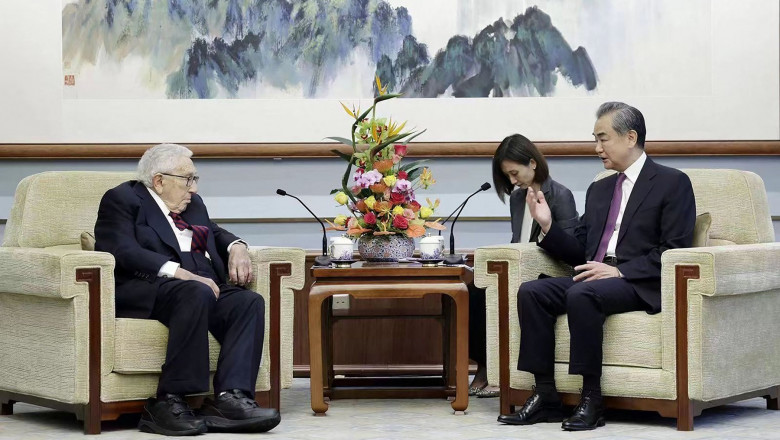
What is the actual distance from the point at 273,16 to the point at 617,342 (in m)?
2.28

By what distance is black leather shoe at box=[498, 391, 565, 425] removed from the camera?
369 centimetres

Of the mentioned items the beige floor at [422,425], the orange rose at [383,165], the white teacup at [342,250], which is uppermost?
the orange rose at [383,165]

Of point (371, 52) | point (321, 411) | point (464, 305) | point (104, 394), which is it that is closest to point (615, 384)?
point (464, 305)

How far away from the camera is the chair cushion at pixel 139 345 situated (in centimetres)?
356

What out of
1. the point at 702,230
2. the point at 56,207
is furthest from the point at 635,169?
the point at 56,207

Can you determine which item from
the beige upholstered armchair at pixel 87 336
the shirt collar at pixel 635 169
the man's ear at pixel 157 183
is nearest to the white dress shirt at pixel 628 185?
the shirt collar at pixel 635 169

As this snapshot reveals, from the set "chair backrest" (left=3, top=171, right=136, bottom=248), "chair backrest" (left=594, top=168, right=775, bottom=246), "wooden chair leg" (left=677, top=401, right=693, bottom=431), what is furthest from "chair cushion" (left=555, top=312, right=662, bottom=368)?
"chair backrest" (left=3, top=171, right=136, bottom=248)

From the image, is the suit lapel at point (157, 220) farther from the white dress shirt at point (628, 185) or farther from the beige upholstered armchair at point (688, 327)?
the white dress shirt at point (628, 185)

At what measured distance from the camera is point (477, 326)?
179 inches

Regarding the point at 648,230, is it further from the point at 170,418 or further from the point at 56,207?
the point at 56,207

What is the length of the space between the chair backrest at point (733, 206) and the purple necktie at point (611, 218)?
14.3 inches

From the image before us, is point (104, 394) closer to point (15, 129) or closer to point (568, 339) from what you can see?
point (568, 339)

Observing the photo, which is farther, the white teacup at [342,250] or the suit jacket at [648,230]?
the white teacup at [342,250]

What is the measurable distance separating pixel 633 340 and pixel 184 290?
1.45 meters
